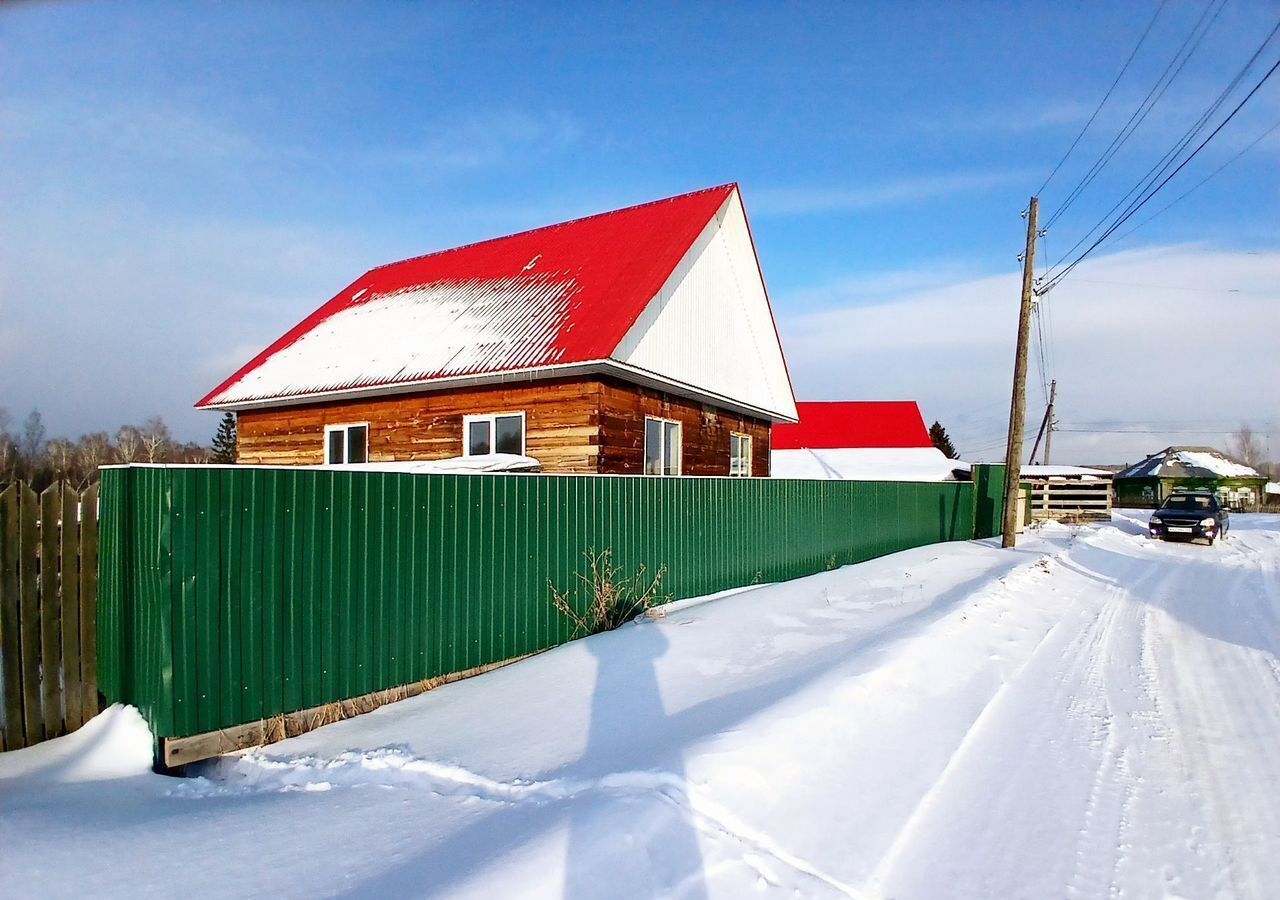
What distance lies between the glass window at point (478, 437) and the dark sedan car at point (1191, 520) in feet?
69.6

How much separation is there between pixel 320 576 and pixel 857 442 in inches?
1491

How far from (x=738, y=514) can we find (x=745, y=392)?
578 centimetres

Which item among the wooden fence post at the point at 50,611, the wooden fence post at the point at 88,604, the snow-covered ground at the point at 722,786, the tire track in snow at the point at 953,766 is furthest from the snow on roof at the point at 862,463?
the wooden fence post at the point at 50,611

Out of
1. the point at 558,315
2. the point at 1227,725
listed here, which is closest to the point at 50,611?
the point at 1227,725

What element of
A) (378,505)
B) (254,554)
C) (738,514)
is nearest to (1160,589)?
(738,514)

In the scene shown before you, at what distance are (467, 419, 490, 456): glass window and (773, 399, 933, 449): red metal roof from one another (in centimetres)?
2888

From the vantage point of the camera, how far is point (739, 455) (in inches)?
665

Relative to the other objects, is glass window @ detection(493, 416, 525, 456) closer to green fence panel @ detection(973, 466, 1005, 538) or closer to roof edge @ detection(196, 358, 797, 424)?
roof edge @ detection(196, 358, 797, 424)

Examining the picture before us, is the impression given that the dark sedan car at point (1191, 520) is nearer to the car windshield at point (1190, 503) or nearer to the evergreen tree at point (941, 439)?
the car windshield at point (1190, 503)

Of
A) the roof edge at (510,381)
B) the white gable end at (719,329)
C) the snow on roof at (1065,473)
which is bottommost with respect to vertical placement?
the snow on roof at (1065,473)

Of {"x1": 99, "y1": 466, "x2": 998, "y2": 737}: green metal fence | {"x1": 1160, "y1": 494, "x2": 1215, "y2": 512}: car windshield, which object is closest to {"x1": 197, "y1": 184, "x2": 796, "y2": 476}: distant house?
{"x1": 99, "y1": 466, "x2": 998, "y2": 737}: green metal fence

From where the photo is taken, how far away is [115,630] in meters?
4.78

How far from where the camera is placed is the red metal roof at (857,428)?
40.1 meters

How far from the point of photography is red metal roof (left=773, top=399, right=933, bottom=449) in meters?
40.1
